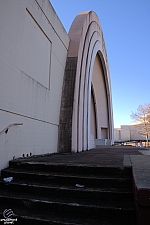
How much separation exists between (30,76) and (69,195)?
4.18 metres

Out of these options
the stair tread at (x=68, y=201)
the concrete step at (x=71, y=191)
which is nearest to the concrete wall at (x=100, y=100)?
the concrete step at (x=71, y=191)

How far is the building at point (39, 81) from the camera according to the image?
5.06 m

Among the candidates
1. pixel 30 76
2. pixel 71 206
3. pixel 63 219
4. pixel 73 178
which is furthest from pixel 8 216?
pixel 30 76

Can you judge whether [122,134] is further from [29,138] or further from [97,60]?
[29,138]

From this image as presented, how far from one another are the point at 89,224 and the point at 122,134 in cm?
4893

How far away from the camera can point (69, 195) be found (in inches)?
137

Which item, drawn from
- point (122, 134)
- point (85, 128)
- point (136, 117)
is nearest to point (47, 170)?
point (85, 128)

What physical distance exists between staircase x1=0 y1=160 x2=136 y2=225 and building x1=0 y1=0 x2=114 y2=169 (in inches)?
45.8

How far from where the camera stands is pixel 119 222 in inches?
111

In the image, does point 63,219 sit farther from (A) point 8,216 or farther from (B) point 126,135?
(B) point 126,135

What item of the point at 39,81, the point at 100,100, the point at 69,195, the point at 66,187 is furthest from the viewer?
the point at 100,100

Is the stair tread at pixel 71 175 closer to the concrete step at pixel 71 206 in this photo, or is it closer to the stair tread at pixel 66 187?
the stair tread at pixel 66 187

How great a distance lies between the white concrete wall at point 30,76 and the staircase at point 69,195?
120cm

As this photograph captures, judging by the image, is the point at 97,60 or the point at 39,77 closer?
the point at 39,77
